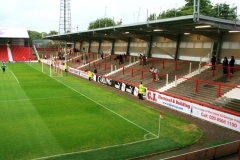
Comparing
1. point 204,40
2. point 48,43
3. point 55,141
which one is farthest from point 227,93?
point 48,43

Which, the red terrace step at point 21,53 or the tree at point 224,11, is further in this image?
the red terrace step at point 21,53

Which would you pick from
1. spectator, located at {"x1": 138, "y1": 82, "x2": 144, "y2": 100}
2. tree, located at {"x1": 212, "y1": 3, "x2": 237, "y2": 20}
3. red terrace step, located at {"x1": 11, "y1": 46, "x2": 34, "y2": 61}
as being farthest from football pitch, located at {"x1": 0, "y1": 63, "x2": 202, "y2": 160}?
red terrace step, located at {"x1": 11, "y1": 46, "x2": 34, "y2": 61}

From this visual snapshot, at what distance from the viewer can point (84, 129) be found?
50.1 ft

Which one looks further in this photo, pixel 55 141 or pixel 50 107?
pixel 50 107

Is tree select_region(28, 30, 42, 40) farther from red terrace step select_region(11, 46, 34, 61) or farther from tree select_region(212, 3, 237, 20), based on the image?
tree select_region(212, 3, 237, 20)

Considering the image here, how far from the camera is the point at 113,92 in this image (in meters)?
28.1

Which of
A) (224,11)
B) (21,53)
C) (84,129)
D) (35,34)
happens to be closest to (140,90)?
(84,129)

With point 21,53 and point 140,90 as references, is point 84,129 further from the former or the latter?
point 21,53

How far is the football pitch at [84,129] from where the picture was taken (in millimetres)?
12172

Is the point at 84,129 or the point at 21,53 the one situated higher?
the point at 21,53

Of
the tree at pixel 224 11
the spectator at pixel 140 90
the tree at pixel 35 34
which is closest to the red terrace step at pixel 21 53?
the spectator at pixel 140 90

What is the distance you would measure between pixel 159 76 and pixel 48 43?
249 feet

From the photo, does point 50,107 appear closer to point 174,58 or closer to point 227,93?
point 227,93

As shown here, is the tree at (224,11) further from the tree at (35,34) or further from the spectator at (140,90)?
the tree at (35,34)
